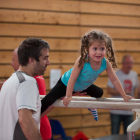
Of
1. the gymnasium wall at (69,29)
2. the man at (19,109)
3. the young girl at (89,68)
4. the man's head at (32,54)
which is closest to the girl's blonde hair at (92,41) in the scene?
the young girl at (89,68)

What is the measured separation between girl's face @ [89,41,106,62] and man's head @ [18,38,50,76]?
513 millimetres

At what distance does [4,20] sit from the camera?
351 centimetres

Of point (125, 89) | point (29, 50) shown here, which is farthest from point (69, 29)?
point (29, 50)

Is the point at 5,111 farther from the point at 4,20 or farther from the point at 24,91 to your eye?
the point at 4,20

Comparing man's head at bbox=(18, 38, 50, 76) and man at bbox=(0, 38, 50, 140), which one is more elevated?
man's head at bbox=(18, 38, 50, 76)

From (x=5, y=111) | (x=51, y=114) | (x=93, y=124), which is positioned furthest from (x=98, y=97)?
(x=93, y=124)

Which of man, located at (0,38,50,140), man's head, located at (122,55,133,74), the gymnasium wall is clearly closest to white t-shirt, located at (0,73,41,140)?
man, located at (0,38,50,140)

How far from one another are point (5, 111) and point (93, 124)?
9.82 ft

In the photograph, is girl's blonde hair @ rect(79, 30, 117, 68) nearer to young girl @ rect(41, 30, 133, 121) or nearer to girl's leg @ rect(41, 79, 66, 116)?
young girl @ rect(41, 30, 133, 121)

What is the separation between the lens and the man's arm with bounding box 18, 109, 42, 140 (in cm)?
117

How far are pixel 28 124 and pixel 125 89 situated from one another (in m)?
2.78

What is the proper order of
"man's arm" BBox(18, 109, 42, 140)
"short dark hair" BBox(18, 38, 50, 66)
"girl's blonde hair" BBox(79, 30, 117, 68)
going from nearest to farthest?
1. "man's arm" BBox(18, 109, 42, 140)
2. "short dark hair" BBox(18, 38, 50, 66)
3. "girl's blonde hair" BBox(79, 30, 117, 68)

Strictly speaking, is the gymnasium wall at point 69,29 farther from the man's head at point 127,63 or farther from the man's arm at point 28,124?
the man's arm at point 28,124

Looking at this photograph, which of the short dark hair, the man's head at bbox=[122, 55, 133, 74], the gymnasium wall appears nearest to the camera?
Answer: the short dark hair
